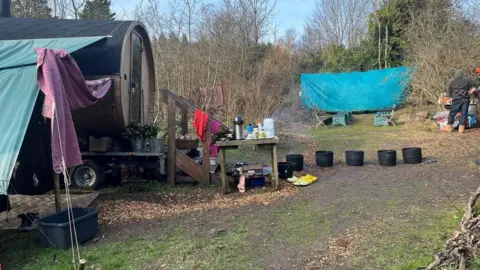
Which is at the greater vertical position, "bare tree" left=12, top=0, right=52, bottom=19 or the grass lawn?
"bare tree" left=12, top=0, right=52, bottom=19

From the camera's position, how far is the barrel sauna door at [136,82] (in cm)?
853

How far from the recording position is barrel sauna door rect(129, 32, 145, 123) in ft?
28.0

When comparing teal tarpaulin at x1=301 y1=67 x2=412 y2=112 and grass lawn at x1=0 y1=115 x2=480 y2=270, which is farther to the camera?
teal tarpaulin at x1=301 y1=67 x2=412 y2=112

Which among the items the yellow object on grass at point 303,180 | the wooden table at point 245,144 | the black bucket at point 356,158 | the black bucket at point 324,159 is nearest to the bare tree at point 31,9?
the black bucket at point 324,159

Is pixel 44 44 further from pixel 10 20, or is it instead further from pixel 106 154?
pixel 10 20

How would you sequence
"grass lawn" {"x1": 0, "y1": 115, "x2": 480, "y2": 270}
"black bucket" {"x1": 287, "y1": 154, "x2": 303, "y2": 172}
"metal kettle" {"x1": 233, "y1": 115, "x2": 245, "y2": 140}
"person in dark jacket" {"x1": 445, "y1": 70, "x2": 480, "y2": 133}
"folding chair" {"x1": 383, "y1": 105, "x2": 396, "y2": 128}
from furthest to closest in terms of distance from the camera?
Answer: "folding chair" {"x1": 383, "y1": 105, "x2": 396, "y2": 128}
"person in dark jacket" {"x1": 445, "y1": 70, "x2": 480, "y2": 133}
"black bucket" {"x1": 287, "y1": 154, "x2": 303, "y2": 172}
"metal kettle" {"x1": 233, "y1": 115, "x2": 245, "y2": 140}
"grass lawn" {"x1": 0, "y1": 115, "x2": 480, "y2": 270}

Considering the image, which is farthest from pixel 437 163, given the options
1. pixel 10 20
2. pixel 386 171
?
pixel 10 20

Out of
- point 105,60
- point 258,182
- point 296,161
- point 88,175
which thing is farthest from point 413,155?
point 88,175

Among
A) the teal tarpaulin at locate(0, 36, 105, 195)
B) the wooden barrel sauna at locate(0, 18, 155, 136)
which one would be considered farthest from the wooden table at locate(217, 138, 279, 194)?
the teal tarpaulin at locate(0, 36, 105, 195)

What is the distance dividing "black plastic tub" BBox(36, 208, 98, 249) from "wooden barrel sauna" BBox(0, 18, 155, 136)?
257cm

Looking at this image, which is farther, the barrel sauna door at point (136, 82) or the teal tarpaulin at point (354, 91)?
the teal tarpaulin at point (354, 91)

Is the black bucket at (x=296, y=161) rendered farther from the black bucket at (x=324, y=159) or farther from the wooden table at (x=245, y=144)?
the wooden table at (x=245, y=144)

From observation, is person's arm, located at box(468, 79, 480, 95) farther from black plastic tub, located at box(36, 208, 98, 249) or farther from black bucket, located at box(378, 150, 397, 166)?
black plastic tub, located at box(36, 208, 98, 249)

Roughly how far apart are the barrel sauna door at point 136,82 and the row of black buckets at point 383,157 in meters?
3.88
